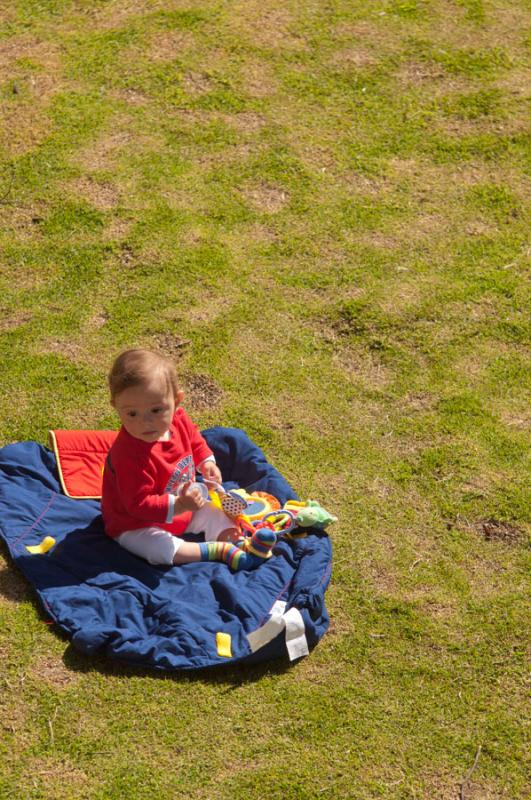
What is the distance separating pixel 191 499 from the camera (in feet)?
16.7

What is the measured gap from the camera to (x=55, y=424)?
19.8 ft

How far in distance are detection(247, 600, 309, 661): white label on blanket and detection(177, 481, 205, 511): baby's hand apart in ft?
2.20

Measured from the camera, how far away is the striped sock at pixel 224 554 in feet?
17.1

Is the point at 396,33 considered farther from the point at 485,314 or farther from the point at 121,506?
the point at 121,506

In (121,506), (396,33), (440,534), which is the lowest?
(440,534)

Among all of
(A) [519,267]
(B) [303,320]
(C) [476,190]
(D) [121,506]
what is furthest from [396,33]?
(D) [121,506]

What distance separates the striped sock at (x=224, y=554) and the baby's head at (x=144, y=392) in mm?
624

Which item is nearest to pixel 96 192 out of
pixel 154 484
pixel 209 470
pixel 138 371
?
pixel 209 470

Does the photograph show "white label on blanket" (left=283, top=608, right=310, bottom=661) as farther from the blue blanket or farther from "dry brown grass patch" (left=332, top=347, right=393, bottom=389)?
"dry brown grass patch" (left=332, top=347, right=393, bottom=389)

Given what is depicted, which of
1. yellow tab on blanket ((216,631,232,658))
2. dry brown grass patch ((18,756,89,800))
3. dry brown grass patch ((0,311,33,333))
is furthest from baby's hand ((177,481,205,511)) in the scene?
dry brown grass patch ((0,311,33,333))

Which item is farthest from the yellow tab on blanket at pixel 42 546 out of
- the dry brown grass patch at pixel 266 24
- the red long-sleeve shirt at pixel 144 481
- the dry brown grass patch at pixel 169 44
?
the dry brown grass patch at pixel 266 24

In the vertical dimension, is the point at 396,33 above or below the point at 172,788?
above

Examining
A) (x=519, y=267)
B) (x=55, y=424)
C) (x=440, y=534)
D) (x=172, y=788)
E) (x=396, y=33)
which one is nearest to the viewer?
(x=172, y=788)

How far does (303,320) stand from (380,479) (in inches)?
60.1
